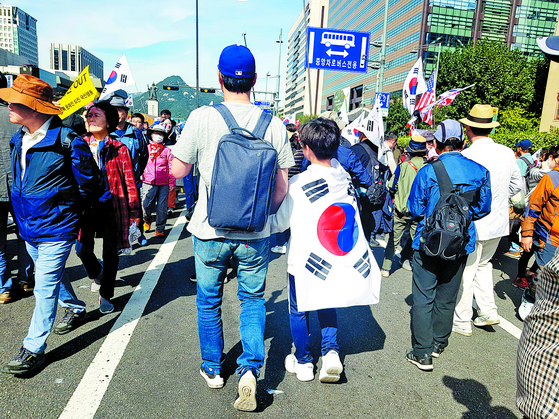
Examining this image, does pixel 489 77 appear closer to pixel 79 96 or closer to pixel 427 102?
pixel 427 102

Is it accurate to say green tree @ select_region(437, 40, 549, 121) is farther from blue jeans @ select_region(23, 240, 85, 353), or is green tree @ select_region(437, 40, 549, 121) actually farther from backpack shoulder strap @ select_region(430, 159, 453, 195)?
blue jeans @ select_region(23, 240, 85, 353)

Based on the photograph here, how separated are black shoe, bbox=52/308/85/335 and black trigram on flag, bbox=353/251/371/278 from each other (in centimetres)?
250

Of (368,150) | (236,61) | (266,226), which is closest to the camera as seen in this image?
(236,61)

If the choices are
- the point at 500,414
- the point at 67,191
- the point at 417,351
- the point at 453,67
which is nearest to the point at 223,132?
the point at 67,191

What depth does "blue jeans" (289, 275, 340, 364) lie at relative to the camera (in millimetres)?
3078

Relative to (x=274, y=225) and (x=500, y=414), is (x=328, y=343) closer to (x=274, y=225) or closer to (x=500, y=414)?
(x=274, y=225)

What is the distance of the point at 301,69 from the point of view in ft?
466

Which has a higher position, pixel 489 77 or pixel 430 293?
pixel 489 77

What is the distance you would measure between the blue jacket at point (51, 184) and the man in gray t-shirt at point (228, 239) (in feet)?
3.56

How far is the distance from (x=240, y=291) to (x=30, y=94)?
2.06 m

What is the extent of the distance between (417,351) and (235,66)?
8.28 ft

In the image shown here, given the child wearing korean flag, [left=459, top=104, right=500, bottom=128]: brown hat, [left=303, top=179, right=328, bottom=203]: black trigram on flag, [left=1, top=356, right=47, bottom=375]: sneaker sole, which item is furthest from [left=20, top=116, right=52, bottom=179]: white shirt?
[left=459, top=104, right=500, bottom=128]: brown hat

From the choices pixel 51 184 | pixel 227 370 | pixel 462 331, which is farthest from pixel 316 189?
pixel 462 331

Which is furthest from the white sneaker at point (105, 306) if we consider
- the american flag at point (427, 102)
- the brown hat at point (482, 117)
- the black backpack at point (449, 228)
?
the american flag at point (427, 102)
